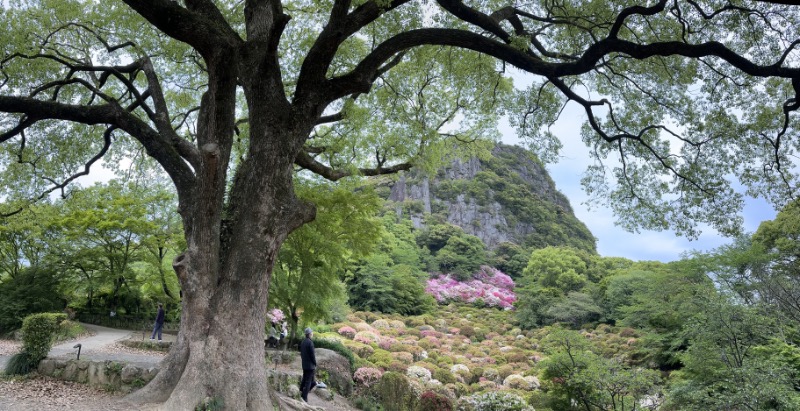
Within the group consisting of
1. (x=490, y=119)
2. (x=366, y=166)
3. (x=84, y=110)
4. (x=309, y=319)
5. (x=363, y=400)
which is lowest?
(x=363, y=400)

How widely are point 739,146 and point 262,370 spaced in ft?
23.2

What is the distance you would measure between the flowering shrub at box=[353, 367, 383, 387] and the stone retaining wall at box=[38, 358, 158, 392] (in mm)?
6882

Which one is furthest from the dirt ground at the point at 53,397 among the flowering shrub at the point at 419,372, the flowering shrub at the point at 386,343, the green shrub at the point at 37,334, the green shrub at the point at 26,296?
the flowering shrub at the point at 386,343

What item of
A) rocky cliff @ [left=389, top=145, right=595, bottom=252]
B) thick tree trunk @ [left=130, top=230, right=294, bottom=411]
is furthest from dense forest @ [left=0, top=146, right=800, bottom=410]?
rocky cliff @ [left=389, top=145, right=595, bottom=252]

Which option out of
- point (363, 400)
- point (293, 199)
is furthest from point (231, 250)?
point (363, 400)

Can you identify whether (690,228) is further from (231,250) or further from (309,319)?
(309,319)

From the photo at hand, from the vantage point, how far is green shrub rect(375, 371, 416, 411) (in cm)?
1058

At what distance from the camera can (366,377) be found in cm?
1227

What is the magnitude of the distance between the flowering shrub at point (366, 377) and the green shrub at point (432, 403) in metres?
2.10

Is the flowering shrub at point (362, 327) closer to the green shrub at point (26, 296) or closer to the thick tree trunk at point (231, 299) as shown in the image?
the green shrub at point (26, 296)

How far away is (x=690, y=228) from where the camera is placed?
23.1ft

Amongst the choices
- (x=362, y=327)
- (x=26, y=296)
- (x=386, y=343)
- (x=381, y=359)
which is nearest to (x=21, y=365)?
(x=26, y=296)

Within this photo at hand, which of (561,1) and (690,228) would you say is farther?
(561,1)

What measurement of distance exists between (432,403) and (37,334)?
23.9 ft
